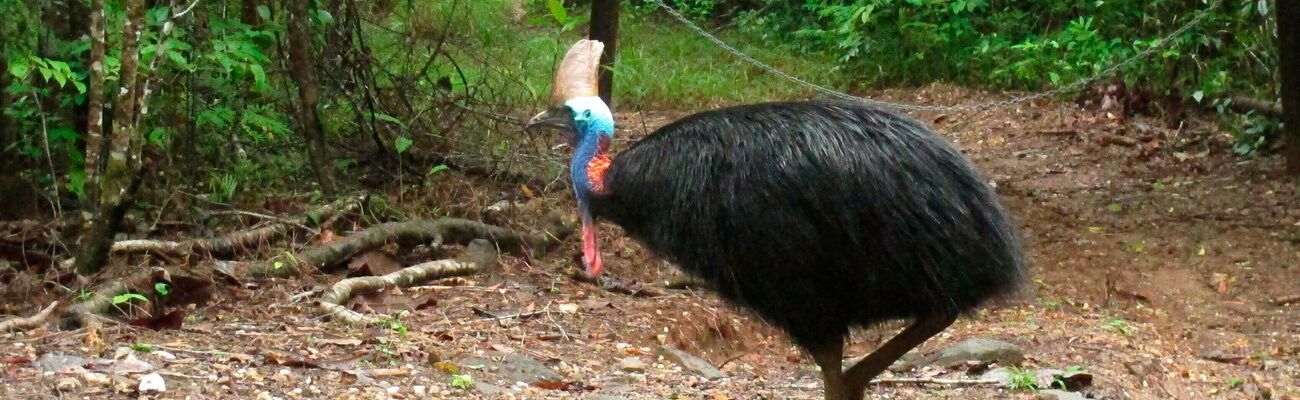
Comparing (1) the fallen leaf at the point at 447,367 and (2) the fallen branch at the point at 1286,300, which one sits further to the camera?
(2) the fallen branch at the point at 1286,300

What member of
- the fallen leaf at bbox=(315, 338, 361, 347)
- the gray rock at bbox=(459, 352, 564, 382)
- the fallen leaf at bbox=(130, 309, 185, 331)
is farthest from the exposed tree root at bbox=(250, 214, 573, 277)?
the gray rock at bbox=(459, 352, 564, 382)

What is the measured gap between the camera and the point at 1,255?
16.4ft

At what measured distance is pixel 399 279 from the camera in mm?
5227

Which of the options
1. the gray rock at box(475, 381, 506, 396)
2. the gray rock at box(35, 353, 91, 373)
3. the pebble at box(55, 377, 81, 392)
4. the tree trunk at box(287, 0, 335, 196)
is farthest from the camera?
the tree trunk at box(287, 0, 335, 196)

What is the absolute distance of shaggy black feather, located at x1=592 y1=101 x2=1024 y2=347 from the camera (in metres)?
3.38

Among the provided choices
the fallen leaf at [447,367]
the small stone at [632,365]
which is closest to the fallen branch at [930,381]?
the small stone at [632,365]

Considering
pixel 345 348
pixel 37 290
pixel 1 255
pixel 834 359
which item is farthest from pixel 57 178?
pixel 834 359

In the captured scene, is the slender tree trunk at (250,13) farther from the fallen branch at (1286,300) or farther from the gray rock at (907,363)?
the fallen branch at (1286,300)

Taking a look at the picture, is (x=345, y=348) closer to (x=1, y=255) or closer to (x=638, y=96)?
(x=1, y=255)

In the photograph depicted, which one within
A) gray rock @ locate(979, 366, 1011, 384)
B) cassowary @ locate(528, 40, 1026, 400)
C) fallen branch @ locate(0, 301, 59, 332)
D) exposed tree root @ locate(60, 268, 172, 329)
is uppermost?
cassowary @ locate(528, 40, 1026, 400)

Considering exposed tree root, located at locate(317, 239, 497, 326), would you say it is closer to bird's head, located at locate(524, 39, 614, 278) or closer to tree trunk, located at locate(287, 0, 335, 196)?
tree trunk, located at locate(287, 0, 335, 196)

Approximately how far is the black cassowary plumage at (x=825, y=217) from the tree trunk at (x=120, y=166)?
179cm

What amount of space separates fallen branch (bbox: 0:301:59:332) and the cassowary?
1.89 m

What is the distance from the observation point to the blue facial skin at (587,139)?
12.6 feet
